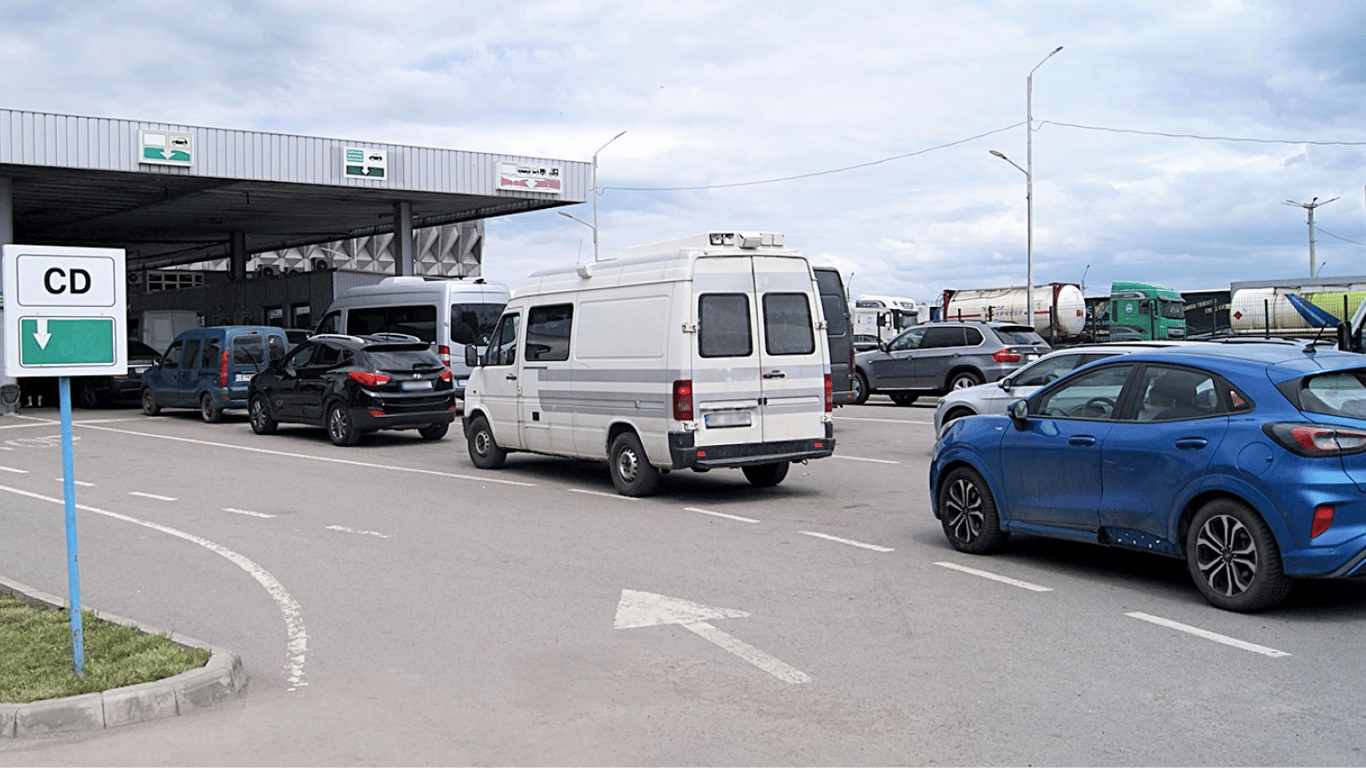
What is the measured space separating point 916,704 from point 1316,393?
3469 mm

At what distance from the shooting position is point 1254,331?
4541 cm

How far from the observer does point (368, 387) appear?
63.1 feet

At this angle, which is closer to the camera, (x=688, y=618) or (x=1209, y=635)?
(x=1209, y=635)

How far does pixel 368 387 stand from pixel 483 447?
12.9 ft

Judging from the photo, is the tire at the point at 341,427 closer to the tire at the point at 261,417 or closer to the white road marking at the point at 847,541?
the tire at the point at 261,417

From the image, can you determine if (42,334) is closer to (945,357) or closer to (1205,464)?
(1205,464)

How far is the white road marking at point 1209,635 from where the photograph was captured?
6719 mm

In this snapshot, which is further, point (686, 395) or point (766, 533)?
point (686, 395)

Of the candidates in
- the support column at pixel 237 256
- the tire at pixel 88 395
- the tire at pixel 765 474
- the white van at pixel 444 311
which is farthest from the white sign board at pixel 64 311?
the support column at pixel 237 256

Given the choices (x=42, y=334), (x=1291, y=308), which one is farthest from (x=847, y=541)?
(x=1291, y=308)

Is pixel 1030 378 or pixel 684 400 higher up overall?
pixel 1030 378

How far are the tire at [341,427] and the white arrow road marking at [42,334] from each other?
1305 centimetres

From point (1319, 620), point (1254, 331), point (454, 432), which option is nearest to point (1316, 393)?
point (1319, 620)

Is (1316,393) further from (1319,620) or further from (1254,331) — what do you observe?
(1254,331)
